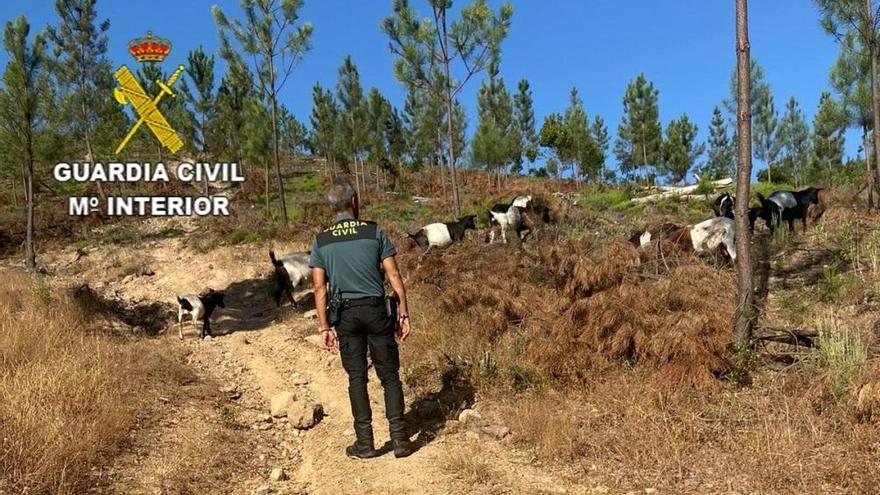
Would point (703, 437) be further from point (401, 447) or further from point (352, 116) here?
point (352, 116)

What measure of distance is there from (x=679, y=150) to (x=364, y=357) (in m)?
34.8

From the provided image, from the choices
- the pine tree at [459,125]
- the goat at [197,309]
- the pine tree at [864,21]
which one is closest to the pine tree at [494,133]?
the pine tree at [459,125]

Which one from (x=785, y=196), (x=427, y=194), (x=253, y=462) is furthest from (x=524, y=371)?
(x=427, y=194)

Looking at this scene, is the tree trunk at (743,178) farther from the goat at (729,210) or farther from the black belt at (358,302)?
the goat at (729,210)

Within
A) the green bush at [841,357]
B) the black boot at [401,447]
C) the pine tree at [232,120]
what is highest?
the pine tree at [232,120]

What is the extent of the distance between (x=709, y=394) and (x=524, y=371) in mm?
1509

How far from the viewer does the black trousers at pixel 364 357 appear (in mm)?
4207

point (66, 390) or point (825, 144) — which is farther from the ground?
point (825, 144)

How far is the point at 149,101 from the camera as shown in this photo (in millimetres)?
23906

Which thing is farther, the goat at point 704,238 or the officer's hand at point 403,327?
the goat at point 704,238

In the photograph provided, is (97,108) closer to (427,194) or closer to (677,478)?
(427,194)

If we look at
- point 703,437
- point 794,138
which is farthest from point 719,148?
point 703,437

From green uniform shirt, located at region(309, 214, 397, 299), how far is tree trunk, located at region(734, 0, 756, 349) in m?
3.08

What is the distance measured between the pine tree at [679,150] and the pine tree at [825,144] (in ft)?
21.9
